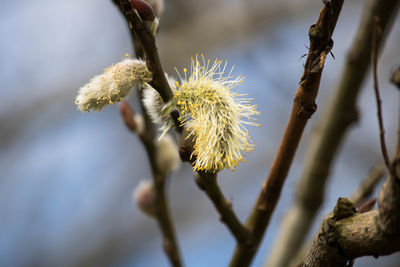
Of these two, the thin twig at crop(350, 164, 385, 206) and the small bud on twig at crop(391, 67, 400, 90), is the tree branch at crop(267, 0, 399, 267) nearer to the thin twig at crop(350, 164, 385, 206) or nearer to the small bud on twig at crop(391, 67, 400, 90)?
the thin twig at crop(350, 164, 385, 206)

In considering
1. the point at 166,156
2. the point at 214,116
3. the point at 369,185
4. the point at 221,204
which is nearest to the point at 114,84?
the point at 214,116

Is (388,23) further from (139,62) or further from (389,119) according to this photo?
(389,119)

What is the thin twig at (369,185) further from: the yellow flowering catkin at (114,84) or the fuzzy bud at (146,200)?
the yellow flowering catkin at (114,84)

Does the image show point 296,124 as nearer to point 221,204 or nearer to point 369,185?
point 221,204

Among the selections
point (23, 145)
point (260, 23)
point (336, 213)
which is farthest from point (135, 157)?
point (336, 213)

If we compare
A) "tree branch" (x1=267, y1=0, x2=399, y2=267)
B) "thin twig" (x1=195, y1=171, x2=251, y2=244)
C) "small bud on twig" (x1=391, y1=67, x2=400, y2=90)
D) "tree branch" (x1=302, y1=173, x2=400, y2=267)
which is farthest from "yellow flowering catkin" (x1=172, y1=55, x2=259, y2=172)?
"tree branch" (x1=267, y1=0, x2=399, y2=267)
